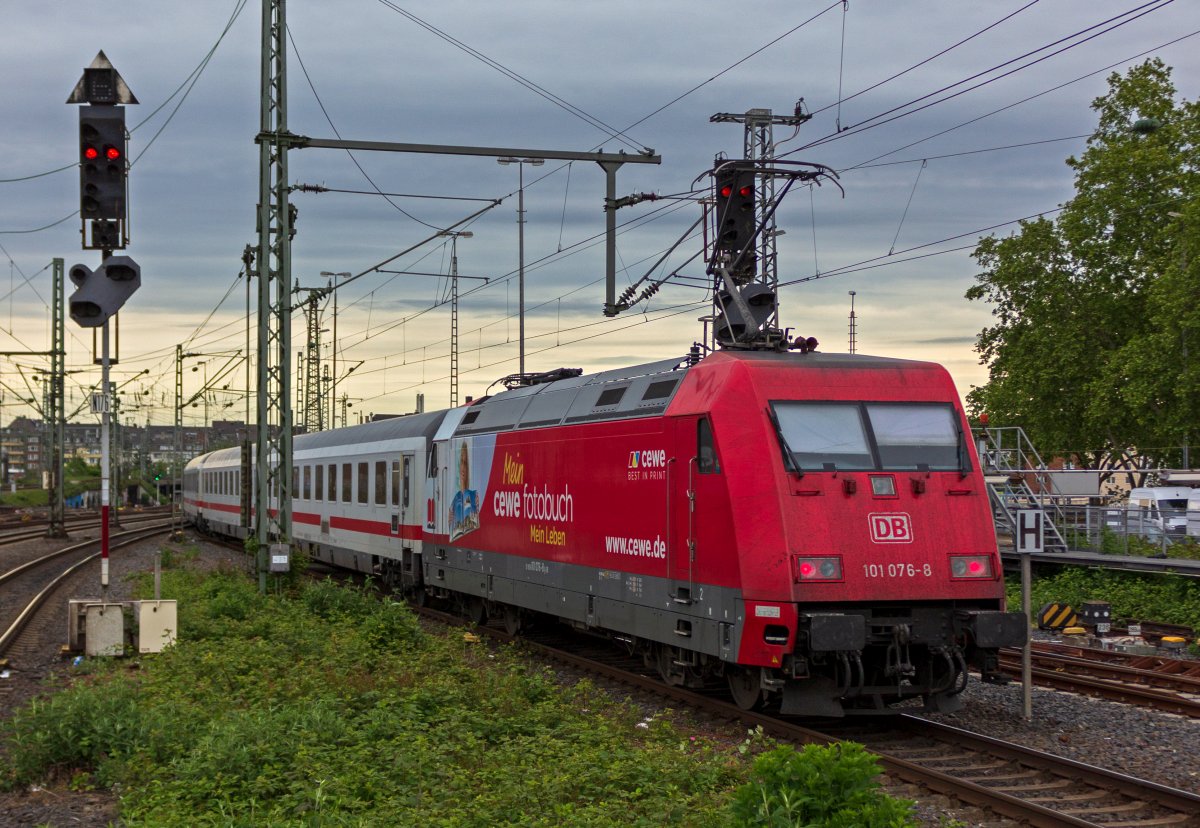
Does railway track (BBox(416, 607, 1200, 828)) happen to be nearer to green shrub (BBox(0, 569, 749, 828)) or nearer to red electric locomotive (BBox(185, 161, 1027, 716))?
red electric locomotive (BBox(185, 161, 1027, 716))

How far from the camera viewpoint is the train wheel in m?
17.8

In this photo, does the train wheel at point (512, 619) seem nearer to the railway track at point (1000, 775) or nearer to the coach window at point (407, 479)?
the coach window at point (407, 479)

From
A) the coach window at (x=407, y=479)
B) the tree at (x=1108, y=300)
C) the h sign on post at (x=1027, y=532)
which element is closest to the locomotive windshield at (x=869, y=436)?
the h sign on post at (x=1027, y=532)

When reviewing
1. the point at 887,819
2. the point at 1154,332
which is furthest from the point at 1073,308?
the point at 887,819

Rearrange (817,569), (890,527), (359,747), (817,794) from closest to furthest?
(817,794) → (359,747) → (817,569) → (890,527)

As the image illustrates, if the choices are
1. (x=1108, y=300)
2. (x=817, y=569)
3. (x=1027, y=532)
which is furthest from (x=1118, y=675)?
(x=1108, y=300)

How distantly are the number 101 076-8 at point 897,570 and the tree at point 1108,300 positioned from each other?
2802cm

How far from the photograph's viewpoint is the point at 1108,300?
40.7 metres

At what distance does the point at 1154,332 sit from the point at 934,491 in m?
31.3

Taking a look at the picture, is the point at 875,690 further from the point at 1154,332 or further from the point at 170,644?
the point at 1154,332

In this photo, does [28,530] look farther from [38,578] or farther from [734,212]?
[734,212]

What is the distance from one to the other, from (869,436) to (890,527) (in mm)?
950

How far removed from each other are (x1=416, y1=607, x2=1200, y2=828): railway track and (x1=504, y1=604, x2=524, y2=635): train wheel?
5.25 metres

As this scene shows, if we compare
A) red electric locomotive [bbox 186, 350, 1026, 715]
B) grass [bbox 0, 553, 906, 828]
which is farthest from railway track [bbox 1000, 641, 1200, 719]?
grass [bbox 0, 553, 906, 828]
